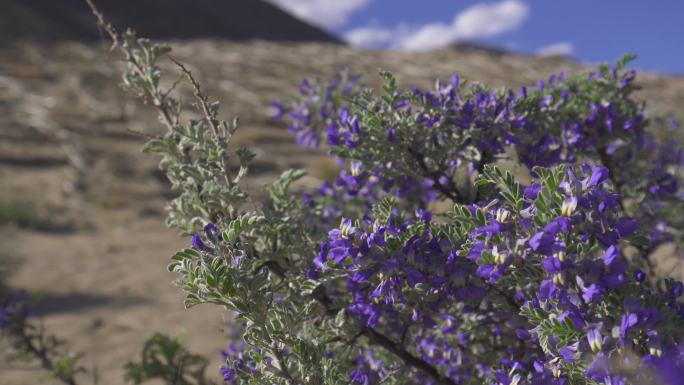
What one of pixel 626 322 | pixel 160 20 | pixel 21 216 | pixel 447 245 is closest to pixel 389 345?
pixel 447 245

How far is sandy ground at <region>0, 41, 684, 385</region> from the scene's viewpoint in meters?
5.67

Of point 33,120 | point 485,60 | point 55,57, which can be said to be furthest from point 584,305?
point 485,60

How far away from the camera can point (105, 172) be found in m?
12.1

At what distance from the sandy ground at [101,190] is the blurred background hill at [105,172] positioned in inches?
1.0

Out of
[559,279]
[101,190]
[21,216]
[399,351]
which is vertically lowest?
[21,216]

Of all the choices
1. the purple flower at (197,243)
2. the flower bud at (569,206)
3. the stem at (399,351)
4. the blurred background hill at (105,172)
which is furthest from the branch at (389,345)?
the flower bud at (569,206)

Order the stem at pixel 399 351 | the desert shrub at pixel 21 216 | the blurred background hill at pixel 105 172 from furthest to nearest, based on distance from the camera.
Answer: the desert shrub at pixel 21 216, the blurred background hill at pixel 105 172, the stem at pixel 399 351

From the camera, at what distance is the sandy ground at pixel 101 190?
567cm

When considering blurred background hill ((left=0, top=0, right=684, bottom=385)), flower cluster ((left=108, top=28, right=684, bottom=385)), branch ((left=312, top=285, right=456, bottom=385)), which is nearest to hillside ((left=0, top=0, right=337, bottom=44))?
blurred background hill ((left=0, top=0, right=684, bottom=385))

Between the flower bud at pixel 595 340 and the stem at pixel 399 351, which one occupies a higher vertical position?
the flower bud at pixel 595 340

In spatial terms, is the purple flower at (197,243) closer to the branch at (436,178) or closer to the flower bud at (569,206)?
the branch at (436,178)

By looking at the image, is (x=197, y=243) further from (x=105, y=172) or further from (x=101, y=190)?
(x=105, y=172)

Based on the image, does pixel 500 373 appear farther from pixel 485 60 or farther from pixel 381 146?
pixel 485 60

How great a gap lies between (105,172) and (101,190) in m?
0.99
